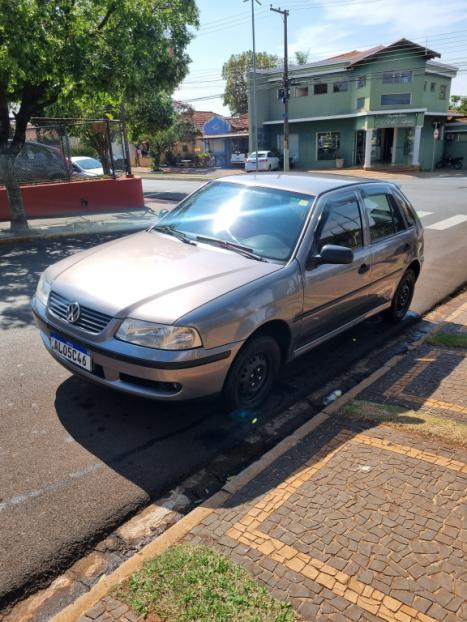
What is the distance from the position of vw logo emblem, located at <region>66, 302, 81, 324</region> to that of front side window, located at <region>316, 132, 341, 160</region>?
3615cm

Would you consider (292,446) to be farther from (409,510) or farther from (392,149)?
(392,149)

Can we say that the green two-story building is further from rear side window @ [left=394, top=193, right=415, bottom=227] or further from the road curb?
rear side window @ [left=394, top=193, right=415, bottom=227]

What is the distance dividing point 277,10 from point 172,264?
3133cm

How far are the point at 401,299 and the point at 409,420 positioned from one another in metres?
2.62

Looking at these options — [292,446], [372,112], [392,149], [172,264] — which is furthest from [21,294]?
[392,149]

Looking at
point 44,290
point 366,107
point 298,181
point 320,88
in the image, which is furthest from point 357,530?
point 320,88

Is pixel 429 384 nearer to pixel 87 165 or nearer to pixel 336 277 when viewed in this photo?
pixel 336 277

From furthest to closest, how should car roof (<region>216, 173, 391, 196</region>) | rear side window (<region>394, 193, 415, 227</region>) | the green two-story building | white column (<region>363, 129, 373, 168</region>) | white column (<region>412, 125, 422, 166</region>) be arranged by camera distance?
white column (<region>363, 129, 373, 168</region>)
white column (<region>412, 125, 422, 166</region>)
the green two-story building
rear side window (<region>394, 193, 415, 227</region>)
car roof (<region>216, 173, 391, 196</region>)

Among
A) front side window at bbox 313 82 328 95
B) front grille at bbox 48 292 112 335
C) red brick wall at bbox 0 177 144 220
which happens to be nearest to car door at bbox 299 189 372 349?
front grille at bbox 48 292 112 335

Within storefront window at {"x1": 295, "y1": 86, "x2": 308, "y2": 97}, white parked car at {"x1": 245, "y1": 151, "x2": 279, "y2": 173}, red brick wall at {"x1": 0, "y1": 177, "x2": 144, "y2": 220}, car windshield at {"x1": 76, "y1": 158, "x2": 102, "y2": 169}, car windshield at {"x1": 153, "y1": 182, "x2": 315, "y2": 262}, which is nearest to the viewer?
car windshield at {"x1": 153, "y1": 182, "x2": 315, "y2": 262}

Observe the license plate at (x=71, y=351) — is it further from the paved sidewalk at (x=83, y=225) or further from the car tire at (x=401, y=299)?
the paved sidewalk at (x=83, y=225)

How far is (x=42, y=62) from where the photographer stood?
972cm

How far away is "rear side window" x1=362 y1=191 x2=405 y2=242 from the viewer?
5059 millimetres

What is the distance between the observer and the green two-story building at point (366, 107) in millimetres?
32719
